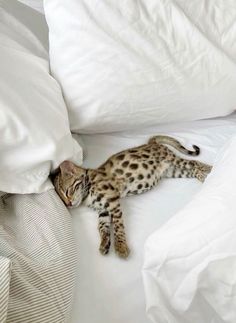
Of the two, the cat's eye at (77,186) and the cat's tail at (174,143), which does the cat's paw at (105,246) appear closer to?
the cat's eye at (77,186)

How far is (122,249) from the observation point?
0.80 metres

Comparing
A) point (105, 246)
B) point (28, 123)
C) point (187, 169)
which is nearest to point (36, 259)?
point (105, 246)

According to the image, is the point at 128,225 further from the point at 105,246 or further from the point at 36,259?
the point at 36,259

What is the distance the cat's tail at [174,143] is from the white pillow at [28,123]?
0.22 meters

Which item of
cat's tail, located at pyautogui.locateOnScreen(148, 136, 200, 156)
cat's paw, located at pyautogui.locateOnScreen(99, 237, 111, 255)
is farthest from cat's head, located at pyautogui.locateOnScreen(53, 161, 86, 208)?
cat's tail, located at pyautogui.locateOnScreen(148, 136, 200, 156)

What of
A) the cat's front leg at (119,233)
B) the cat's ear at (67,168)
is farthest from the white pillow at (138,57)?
the cat's front leg at (119,233)

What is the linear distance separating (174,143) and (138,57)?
→ 0.80 feet

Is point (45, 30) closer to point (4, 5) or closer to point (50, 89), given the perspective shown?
point (4, 5)

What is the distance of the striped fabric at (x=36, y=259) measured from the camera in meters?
0.65

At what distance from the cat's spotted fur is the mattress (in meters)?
0.02

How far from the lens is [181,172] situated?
97cm

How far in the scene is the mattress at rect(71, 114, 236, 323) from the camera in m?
0.74

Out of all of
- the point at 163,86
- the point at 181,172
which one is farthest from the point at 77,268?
the point at 163,86

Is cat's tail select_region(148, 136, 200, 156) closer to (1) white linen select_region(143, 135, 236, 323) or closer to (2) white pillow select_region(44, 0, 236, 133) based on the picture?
(2) white pillow select_region(44, 0, 236, 133)
